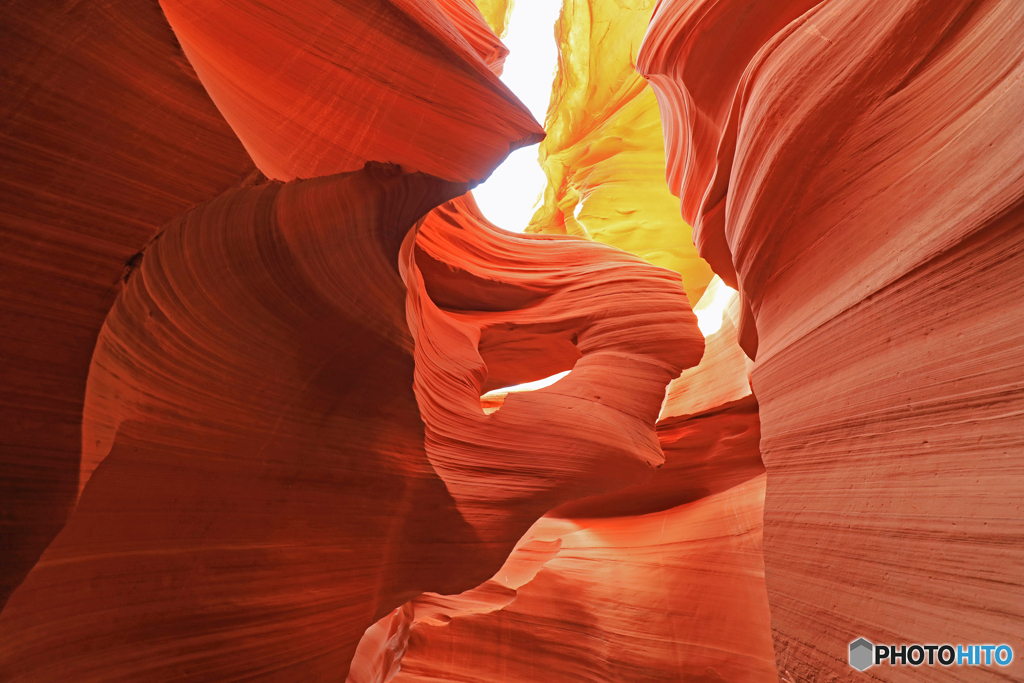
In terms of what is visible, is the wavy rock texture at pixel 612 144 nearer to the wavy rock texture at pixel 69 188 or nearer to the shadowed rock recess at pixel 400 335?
the shadowed rock recess at pixel 400 335

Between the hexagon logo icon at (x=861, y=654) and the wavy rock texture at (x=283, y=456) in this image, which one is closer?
the hexagon logo icon at (x=861, y=654)

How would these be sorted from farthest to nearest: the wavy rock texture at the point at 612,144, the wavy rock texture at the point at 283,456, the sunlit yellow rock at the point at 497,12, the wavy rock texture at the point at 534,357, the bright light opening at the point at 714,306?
the sunlit yellow rock at the point at 497,12 → the wavy rock texture at the point at 612,144 → the bright light opening at the point at 714,306 → the wavy rock texture at the point at 534,357 → the wavy rock texture at the point at 283,456

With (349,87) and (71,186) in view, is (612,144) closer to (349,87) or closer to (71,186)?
(349,87)

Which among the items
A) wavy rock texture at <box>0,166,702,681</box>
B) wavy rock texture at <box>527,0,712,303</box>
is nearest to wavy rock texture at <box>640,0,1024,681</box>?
wavy rock texture at <box>0,166,702,681</box>

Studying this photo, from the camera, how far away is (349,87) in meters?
1.53

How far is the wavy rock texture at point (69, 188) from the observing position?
109 centimetres

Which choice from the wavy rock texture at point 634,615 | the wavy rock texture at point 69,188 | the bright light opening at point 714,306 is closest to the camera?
the wavy rock texture at point 69,188

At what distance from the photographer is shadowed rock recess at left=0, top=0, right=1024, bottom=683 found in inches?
46.1

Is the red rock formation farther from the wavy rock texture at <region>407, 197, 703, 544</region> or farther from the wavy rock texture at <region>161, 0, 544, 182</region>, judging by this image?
the wavy rock texture at <region>407, 197, 703, 544</region>

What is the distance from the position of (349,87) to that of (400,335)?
87cm

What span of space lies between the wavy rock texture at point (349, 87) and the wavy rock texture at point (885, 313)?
99cm

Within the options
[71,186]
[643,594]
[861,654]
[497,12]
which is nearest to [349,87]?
[71,186]

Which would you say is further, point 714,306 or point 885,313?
point 714,306

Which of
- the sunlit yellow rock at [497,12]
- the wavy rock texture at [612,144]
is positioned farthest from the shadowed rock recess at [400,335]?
the sunlit yellow rock at [497,12]
